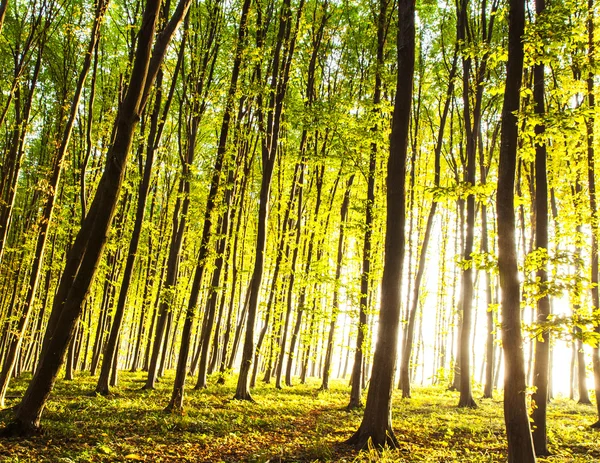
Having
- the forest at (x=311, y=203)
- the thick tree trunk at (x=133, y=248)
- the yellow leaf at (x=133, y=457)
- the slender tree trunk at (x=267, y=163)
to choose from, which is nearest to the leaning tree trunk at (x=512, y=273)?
the forest at (x=311, y=203)

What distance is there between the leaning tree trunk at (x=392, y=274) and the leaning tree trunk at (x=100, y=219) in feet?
15.0

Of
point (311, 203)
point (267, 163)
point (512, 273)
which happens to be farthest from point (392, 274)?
point (311, 203)

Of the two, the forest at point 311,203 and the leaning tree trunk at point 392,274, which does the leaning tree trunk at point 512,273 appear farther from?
the leaning tree trunk at point 392,274

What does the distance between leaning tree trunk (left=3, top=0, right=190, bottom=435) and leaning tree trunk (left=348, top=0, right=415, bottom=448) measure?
457 cm

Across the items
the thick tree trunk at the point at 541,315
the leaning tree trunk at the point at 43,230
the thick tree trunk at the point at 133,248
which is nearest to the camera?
the thick tree trunk at the point at 541,315

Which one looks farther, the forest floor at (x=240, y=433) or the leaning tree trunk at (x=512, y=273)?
the forest floor at (x=240, y=433)

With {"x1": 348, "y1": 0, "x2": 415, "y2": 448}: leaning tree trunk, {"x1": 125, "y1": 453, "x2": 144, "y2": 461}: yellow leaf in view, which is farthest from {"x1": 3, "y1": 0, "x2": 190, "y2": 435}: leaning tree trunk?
{"x1": 348, "y1": 0, "x2": 415, "y2": 448}: leaning tree trunk

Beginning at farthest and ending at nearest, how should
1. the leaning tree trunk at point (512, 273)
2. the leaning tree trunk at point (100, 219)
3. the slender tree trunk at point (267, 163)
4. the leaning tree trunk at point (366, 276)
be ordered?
1. the leaning tree trunk at point (366, 276)
2. the slender tree trunk at point (267, 163)
3. the leaning tree trunk at point (100, 219)
4. the leaning tree trunk at point (512, 273)

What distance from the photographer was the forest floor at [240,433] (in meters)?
6.48

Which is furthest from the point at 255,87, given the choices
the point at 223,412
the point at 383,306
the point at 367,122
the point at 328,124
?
the point at 223,412

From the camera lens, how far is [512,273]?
20.4 ft

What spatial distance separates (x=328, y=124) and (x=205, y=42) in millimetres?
5249

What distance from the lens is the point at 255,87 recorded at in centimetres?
1123

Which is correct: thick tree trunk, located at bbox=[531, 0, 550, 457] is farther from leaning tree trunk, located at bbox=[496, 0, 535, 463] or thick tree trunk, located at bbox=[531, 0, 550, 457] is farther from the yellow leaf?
the yellow leaf
